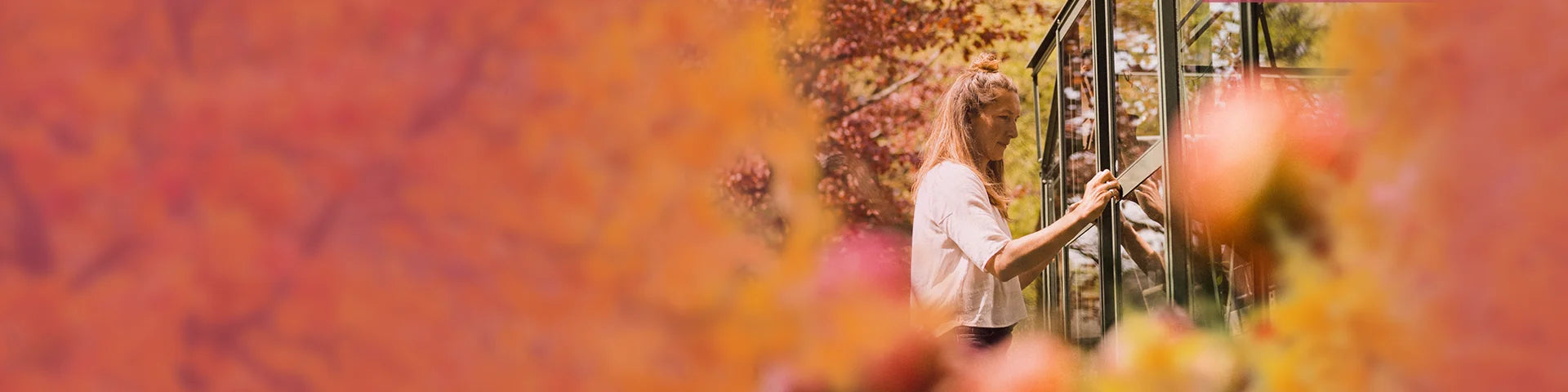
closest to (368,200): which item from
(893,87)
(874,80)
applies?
(874,80)

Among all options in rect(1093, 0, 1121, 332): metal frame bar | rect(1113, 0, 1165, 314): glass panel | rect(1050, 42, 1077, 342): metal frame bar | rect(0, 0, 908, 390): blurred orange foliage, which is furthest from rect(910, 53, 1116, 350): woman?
rect(1050, 42, 1077, 342): metal frame bar

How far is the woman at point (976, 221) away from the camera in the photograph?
4.31 feet

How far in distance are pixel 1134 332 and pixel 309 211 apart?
2.07 feet

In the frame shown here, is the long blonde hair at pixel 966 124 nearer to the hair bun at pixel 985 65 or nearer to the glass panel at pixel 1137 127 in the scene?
the hair bun at pixel 985 65

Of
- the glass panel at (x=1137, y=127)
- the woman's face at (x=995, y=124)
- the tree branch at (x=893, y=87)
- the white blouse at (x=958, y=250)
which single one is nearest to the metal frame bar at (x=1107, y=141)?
the glass panel at (x=1137, y=127)

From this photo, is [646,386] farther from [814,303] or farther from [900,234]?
[900,234]

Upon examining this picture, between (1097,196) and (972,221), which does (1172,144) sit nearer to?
(1097,196)

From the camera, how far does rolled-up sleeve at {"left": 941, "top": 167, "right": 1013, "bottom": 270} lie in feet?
4.35

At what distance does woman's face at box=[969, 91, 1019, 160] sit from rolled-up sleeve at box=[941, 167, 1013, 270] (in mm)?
142

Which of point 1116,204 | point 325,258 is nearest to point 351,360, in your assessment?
point 325,258

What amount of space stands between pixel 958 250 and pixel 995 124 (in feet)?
0.74

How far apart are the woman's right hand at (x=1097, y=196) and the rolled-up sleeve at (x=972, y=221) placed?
11 cm

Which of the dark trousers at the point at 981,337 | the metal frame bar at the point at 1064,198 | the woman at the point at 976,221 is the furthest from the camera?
the metal frame bar at the point at 1064,198

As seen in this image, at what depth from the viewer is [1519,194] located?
469 mm
